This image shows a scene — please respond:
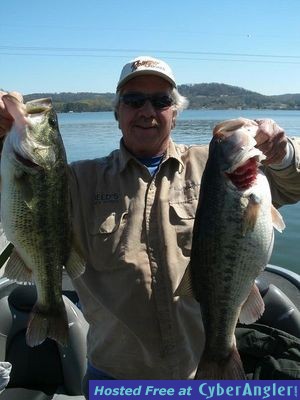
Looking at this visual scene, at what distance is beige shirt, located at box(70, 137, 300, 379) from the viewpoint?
316 centimetres

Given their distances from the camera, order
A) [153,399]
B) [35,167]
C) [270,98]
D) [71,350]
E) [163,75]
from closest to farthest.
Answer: [35,167] < [153,399] < [163,75] < [71,350] < [270,98]

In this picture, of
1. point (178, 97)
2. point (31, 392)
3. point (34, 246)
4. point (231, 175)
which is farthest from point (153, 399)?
point (31, 392)

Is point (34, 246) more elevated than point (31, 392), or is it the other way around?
point (34, 246)

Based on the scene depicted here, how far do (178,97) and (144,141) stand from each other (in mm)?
484

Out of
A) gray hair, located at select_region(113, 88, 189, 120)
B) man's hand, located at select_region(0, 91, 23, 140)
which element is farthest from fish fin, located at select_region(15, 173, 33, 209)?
gray hair, located at select_region(113, 88, 189, 120)

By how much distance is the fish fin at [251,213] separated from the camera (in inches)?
103

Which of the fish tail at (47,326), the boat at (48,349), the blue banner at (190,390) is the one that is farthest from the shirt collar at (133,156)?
the boat at (48,349)

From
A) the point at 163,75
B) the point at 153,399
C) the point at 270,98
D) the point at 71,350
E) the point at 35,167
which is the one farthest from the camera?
the point at 270,98

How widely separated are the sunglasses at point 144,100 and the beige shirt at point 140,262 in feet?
1.13

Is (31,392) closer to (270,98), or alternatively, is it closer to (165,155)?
(165,155)

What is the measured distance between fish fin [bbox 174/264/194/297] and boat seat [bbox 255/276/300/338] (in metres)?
2.43

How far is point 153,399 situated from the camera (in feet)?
9.37

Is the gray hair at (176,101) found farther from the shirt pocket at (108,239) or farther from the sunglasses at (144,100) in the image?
the shirt pocket at (108,239)

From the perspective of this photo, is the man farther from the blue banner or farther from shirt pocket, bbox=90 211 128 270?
the blue banner
